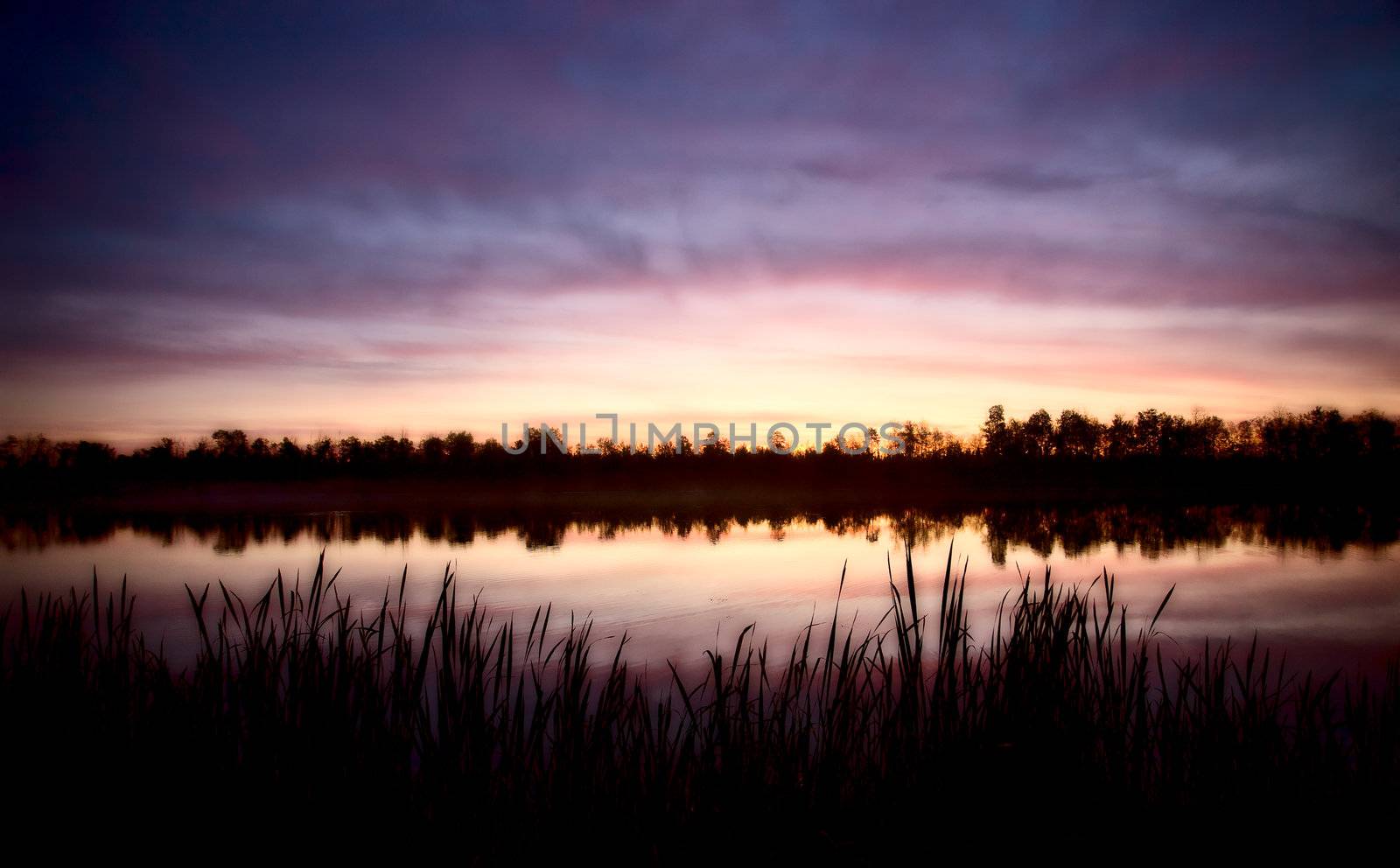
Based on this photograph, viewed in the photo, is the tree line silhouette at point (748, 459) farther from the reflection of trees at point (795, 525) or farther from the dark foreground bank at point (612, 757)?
the dark foreground bank at point (612, 757)

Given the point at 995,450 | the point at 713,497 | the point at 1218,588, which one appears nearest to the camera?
the point at 1218,588

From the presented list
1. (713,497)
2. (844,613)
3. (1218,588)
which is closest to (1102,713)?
(844,613)

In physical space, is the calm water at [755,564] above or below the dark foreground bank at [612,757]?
below

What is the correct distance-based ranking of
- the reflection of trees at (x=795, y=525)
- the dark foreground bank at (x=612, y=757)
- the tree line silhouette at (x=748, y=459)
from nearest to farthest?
the dark foreground bank at (x=612, y=757)
the reflection of trees at (x=795, y=525)
the tree line silhouette at (x=748, y=459)

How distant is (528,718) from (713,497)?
33852mm

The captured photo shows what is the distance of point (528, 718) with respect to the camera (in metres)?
6.32

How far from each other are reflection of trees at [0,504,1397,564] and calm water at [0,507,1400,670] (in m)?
0.15

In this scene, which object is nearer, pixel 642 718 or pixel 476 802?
pixel 476 802

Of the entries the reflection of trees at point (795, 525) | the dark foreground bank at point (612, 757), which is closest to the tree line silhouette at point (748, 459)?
the reflection of trees at point (795, 525)

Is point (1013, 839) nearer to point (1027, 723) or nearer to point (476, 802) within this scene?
point (1027, 723)

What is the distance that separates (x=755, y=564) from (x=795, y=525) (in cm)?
919

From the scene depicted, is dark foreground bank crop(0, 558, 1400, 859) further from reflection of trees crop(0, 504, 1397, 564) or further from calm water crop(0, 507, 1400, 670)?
reflection of trees crop(0, 504, 1397, 564)

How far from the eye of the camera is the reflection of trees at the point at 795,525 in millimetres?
20203

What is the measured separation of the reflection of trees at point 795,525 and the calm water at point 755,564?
150 mm
